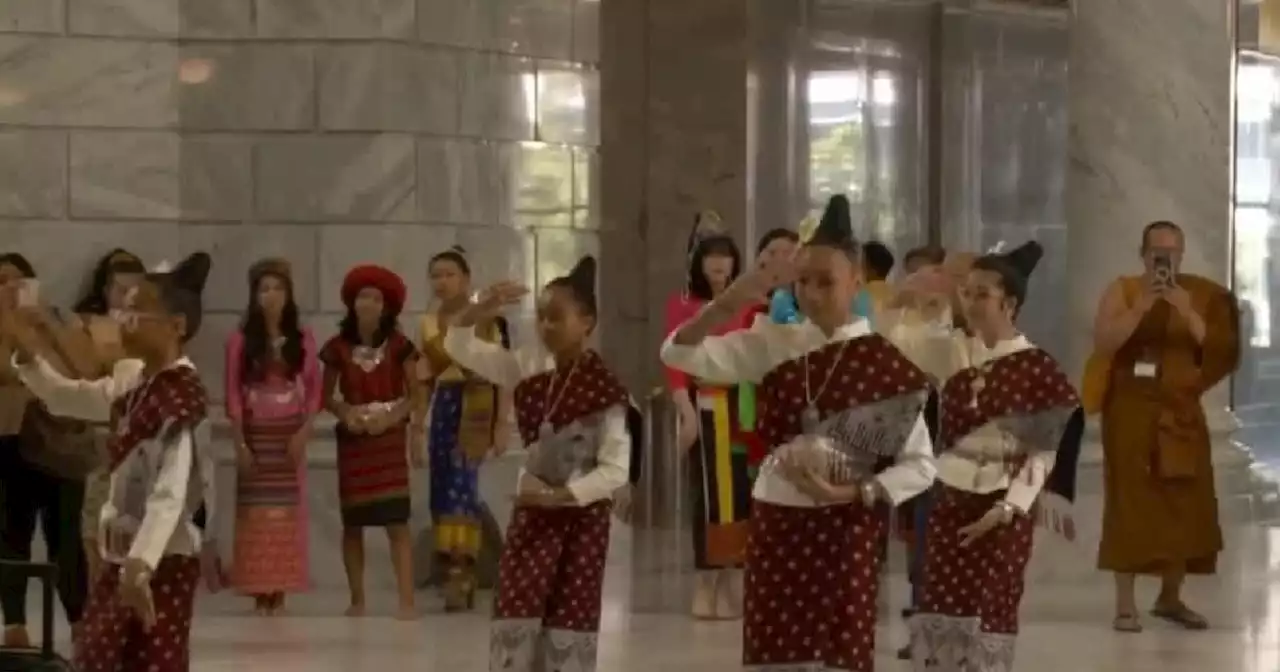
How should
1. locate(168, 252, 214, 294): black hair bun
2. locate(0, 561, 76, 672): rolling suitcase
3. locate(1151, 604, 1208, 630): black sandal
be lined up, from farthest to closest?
locate(1151, 604, 1208, 630): black sandal, locate(168, 252, 214, 294): black hair bun, locate(0, 561, 76, 672): rolling suitcase

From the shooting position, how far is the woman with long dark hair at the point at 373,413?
10.3 meters

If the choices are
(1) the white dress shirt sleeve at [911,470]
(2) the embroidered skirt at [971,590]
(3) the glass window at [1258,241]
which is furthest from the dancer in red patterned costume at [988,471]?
(3) the glass window at [1258,241]

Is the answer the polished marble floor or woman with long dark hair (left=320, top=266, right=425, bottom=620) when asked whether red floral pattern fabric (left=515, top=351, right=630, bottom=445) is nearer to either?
the polished marble floor

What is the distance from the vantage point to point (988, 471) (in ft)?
23.6

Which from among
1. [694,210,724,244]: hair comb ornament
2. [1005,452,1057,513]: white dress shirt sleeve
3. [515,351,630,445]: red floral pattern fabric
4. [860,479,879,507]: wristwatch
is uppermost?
[694,210,724,244]: hair comb ornament

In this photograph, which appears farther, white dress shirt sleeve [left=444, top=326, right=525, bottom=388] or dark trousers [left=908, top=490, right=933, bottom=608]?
dark trousers [left=908, top=490, right=933, bottom=608]

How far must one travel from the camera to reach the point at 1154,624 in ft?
33.8

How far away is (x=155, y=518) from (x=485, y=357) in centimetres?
180

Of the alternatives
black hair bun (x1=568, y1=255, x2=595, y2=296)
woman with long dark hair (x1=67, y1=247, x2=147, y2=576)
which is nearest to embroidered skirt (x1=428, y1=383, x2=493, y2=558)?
woman with long dark hair (x1=67, y1=247, x2=147, y2=576)

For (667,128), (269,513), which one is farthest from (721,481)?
(667,128)

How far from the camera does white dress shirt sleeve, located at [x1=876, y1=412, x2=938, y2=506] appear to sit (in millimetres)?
6020

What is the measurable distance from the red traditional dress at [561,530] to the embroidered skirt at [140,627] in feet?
3.96

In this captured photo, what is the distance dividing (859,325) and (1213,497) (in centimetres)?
447

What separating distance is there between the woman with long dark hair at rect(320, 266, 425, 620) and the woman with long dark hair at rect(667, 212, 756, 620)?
44.0 inches
